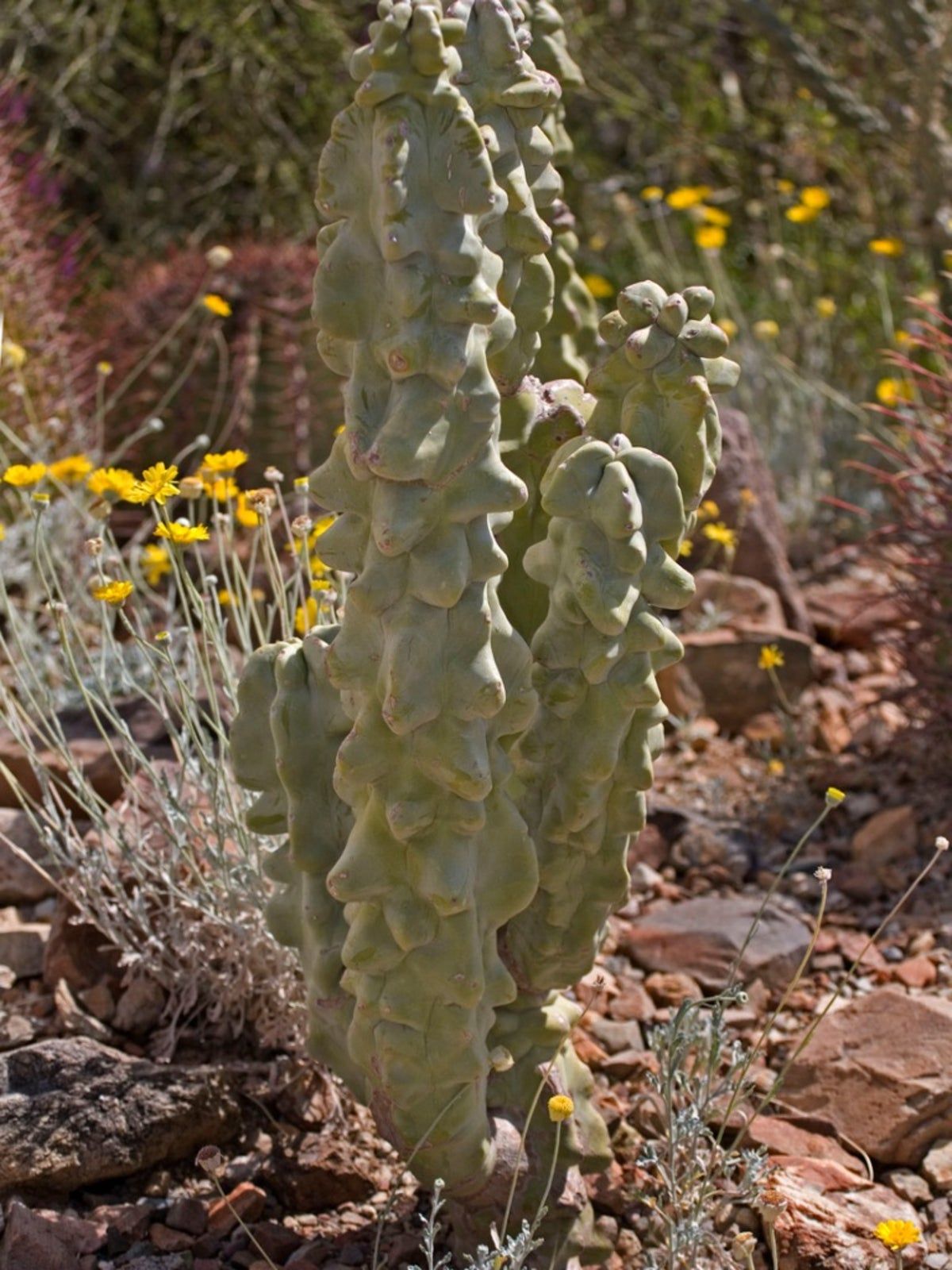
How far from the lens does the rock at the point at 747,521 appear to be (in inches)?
173

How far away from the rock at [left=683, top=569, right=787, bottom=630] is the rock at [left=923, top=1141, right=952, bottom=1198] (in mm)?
1928

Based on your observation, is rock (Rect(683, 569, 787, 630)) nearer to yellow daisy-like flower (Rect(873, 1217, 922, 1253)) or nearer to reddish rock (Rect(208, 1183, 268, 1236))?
reddish rock (Rect(208, 1183, 268, 1236))

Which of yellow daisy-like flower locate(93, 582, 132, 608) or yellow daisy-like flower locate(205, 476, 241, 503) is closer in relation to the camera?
yellow daisy-like flower locate(93, 582, 132, 608)

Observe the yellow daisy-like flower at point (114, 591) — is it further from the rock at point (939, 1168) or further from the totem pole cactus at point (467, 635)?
the rock at point (939, 1168)

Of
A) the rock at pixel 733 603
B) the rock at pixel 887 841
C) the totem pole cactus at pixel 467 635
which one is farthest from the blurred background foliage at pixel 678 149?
the totem pole cactus at pixel 467 635

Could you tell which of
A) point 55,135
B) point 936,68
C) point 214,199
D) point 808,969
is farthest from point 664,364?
point 214,199

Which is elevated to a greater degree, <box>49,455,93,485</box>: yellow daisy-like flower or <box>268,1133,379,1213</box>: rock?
<box>49,455,93,485</box>: yellow daisy-like flower

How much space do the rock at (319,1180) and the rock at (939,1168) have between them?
831 mm

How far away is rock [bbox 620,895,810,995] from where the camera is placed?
282 centimetres

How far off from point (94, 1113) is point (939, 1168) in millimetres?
1248

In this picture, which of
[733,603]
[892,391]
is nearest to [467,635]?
[733,603]

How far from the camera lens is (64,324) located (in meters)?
4.70

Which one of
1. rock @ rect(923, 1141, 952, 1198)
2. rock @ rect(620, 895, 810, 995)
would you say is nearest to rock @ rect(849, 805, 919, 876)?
rock @ rect(620, 895, 810, 995)

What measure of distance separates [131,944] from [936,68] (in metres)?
3.78
